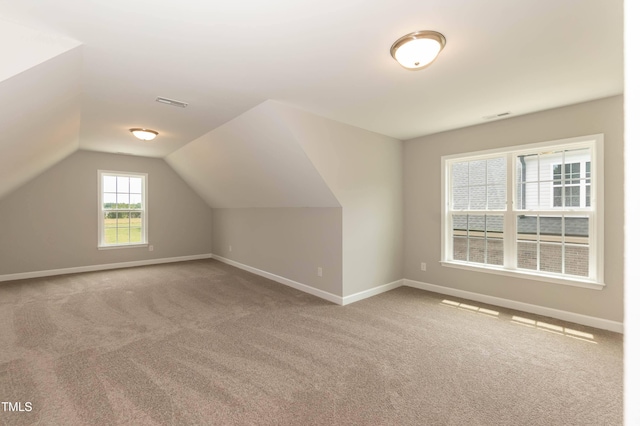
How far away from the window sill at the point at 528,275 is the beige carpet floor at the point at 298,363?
1.49 feet

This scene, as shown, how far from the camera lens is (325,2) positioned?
163 centimetres

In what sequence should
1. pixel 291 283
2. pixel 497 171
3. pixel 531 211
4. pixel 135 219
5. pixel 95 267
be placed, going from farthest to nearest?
pixel 135 219 < pixel 95 267 < pixel 291 283 < pixel 497 171 < pixel 531 211

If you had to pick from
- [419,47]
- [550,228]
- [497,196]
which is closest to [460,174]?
[497,196]

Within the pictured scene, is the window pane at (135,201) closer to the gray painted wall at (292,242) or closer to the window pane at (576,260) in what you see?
the gray painted wall at (292,242)

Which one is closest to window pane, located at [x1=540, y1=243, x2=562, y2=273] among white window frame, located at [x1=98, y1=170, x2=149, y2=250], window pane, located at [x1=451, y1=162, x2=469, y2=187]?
window pane, located at [x1=451, y1=162, x2=469, y2=187]

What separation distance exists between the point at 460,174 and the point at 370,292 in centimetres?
219

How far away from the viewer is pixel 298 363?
2375 millimetres

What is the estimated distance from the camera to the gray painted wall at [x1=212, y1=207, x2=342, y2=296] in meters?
3.95

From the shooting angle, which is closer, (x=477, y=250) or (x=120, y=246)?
(x=477, y=250)

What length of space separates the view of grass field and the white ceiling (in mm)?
3228

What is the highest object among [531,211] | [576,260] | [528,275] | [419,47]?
[419,47]

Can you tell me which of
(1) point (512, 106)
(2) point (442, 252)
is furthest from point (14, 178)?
(1) point (512, 106)

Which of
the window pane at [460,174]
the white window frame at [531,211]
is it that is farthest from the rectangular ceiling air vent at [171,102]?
the window pane at [460,174]

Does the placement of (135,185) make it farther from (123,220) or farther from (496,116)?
(496,116)
